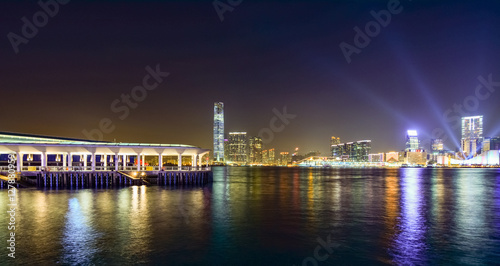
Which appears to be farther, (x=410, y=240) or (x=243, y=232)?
(x=243, y=232)

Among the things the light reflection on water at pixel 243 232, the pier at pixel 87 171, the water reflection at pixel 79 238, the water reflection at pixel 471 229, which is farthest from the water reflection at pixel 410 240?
the pier at pixel 87 171

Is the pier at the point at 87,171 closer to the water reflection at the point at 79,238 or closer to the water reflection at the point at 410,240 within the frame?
the water reflection at the point at 79,238

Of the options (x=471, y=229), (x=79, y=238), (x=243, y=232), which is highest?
(x=79, y=238)

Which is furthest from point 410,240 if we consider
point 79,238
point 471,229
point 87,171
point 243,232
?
point 87,171

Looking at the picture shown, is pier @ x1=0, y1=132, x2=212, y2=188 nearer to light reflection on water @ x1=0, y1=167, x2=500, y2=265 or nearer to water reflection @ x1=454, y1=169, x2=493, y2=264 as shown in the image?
light reflection on water @ x1=0, y1=167, x2=500, y2=265

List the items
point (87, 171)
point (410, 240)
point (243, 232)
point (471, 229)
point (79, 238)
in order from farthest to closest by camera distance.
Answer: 1. point (87, 171)
2. point (471, 229)
3. point (243, 232)
4. point (410, 240)
5. point (79, 238)

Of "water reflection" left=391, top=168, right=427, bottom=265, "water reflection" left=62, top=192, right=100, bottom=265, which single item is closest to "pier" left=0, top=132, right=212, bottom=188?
"water reflection" left=62, top=192, right=100, bottom=265

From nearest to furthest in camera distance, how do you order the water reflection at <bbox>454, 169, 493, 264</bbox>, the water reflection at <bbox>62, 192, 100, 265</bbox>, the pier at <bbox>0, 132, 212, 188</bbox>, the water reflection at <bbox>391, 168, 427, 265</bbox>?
the water reflection at <bbox>62, 192, 100, 265</bbox> < the water reflection at <bbox>391, 168, 427, 265</bbox> < the water reflection at <bbox>454, 169, 493, 264</bbox> < the pier at <bbox>0, 132, 212, 188</bbox>

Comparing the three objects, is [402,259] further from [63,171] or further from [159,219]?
[63,171]

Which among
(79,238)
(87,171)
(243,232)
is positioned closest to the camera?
(79,238)

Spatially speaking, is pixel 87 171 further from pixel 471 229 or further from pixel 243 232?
pixel 471 229

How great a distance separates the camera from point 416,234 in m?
25.0

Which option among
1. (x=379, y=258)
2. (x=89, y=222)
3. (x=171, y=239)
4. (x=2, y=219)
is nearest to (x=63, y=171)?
(x=2, y=219)

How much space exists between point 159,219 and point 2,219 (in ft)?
40.7
